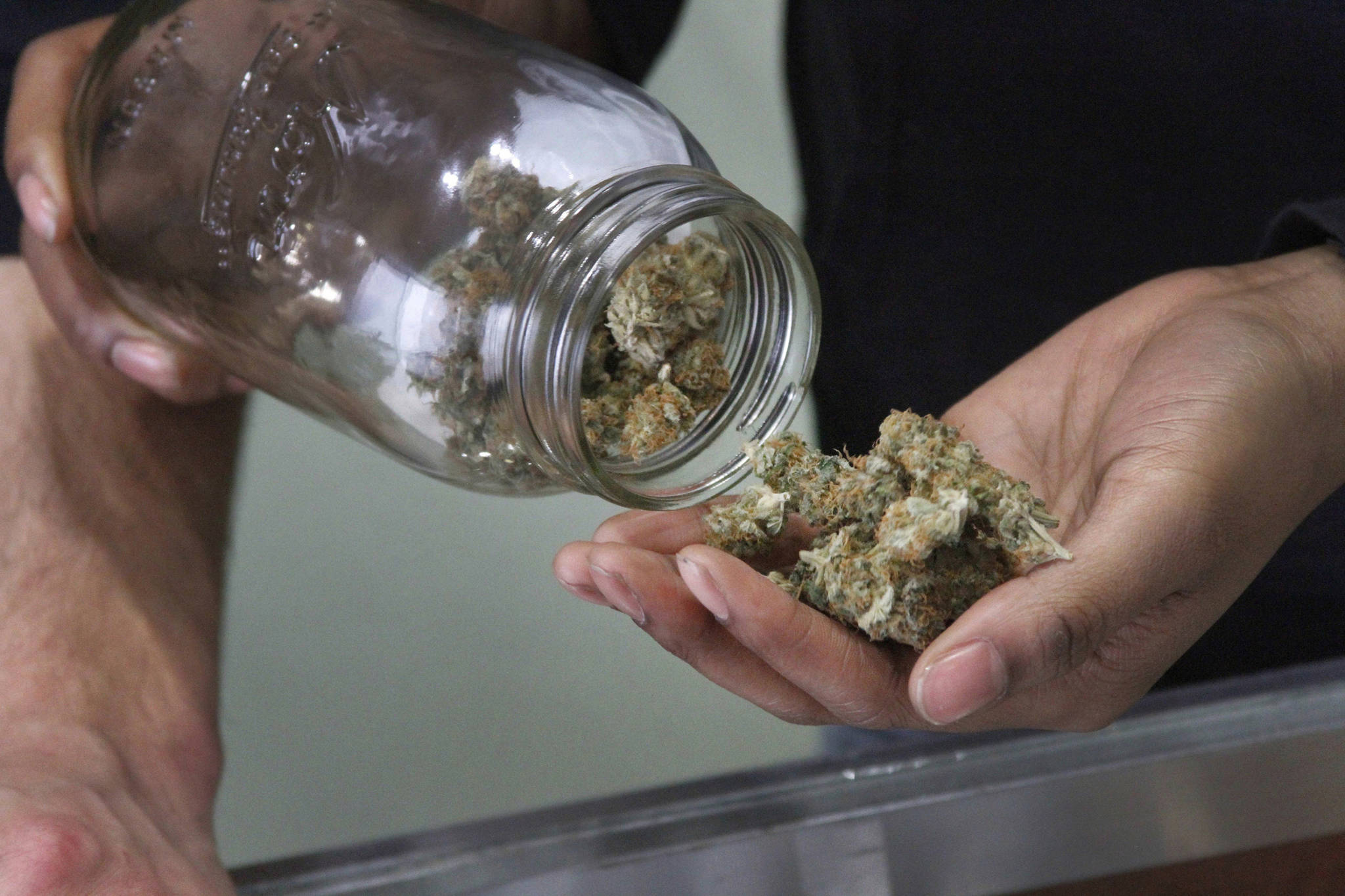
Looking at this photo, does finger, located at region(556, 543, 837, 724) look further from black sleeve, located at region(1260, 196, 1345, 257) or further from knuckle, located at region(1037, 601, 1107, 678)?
black sleeve, located at region(1260, 196, 1345, 257)

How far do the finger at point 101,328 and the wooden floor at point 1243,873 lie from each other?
67 centimetres

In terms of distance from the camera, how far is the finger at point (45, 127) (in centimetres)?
71

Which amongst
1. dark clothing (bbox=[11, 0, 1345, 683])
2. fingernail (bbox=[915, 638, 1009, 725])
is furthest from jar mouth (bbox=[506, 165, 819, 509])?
dark clothing (bbox=[11, 0, 1345, 683])

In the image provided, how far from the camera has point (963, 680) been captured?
42cm

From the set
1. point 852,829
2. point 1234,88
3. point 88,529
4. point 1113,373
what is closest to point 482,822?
point 852,829

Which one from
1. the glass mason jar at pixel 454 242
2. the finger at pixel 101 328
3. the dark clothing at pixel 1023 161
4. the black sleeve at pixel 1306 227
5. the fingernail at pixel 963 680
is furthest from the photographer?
the dark clothing at pixel 1023 161

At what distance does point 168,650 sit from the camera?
0.84 m

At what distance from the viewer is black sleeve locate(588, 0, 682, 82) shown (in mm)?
924

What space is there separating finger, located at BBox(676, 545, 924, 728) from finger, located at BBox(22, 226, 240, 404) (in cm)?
45

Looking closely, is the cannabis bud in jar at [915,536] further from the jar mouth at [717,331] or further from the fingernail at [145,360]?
the fingernail at [145,360]

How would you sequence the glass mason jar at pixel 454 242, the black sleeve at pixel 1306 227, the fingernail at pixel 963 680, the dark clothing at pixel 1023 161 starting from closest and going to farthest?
the fingernail at pixel 963 680 < the glass mason jar at pixel 454 242 < the black sleeve at pixel 1306 227 < the dark clothing at pixel 1023 161

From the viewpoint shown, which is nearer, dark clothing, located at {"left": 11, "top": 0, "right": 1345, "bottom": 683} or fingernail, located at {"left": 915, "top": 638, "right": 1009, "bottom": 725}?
fingernail, located at {"left": 915, "top": 638, "right": 1009, "bottom": 725}

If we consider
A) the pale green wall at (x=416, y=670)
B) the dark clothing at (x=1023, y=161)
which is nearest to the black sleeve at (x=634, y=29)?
the dark clothing at (x=1023, y=161)

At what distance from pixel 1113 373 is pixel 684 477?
249 millimetres
